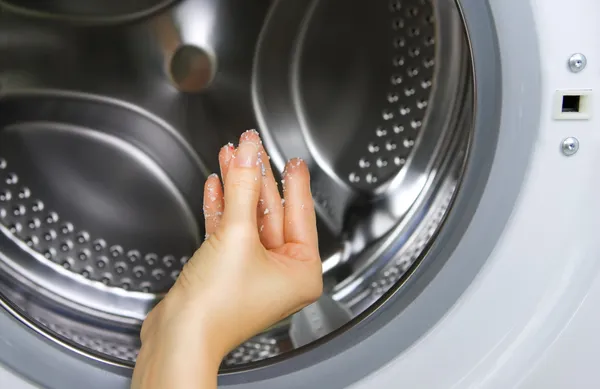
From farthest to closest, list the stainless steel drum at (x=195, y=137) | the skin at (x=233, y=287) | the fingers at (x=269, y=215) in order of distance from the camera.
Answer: the stainless steel drum at (x=195, y=137) → the fingers at (x=269, y=215) → the skin at (x=233, y=287)

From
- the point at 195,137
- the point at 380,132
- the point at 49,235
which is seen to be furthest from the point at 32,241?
the point at 380,132

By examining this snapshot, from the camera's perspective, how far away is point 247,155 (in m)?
0.55

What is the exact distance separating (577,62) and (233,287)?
1.16ft

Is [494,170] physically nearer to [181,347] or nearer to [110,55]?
Result: [181,347]

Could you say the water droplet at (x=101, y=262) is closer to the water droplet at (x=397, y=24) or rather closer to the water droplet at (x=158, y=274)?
the water droplet at (x=158, y=274)

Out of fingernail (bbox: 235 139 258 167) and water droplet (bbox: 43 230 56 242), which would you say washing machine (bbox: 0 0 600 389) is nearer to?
water droplet (bbox: 43 230 56 242)

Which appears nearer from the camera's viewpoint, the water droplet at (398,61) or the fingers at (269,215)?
the fingers at (269,215)

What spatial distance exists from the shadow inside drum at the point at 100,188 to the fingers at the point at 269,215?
0.25 meters

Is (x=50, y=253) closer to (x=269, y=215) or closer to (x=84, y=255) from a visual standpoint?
(x=84, y=255)

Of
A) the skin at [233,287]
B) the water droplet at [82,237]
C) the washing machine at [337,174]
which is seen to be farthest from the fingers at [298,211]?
the water droplet at [82,237]

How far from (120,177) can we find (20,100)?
0.54ft

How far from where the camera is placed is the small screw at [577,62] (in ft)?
1.63

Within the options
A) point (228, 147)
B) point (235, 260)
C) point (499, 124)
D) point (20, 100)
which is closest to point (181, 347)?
point (235, 260)

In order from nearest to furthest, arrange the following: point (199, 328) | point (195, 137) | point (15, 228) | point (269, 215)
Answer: point (199, 328) < point (269, 215) < point (15, 228) < point (195, 137)
